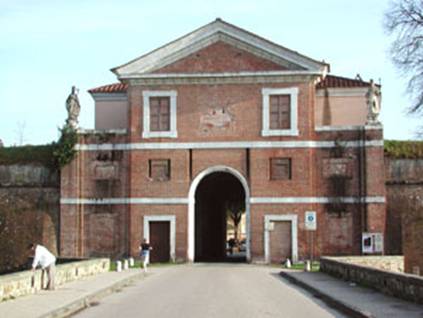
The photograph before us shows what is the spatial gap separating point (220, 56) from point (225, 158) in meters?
5.62

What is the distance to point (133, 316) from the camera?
17969 millimetres

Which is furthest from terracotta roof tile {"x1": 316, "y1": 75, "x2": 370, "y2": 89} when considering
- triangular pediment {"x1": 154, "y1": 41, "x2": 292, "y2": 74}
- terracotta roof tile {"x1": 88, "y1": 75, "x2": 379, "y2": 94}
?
triangular pediment {"x1": 154, "y1": 41, "x2": 292, "y2": 74}

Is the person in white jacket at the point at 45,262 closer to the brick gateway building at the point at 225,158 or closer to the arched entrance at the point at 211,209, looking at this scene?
the brick gateway building at the point at 225,158

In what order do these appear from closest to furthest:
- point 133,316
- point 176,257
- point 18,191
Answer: point 133,316 < point 176,257 < point 18,191

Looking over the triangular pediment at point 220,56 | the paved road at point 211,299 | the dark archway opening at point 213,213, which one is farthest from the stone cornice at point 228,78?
the paved road at point 211,299

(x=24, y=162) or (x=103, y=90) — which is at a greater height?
(x=103, y=90)

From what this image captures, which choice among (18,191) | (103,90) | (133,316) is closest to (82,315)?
(133,316)

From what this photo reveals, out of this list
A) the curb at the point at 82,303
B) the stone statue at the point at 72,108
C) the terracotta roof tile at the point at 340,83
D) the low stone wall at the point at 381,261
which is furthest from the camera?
the terracotta roof tile at the point at 340,83

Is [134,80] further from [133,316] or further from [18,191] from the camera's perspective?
[133,316]

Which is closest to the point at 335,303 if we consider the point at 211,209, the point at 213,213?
the point at 211,209

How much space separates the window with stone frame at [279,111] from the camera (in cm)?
4575

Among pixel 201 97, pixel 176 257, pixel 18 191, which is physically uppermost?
pixel 201 97

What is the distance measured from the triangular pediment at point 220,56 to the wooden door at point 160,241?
8.40 m

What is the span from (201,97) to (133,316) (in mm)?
29042
